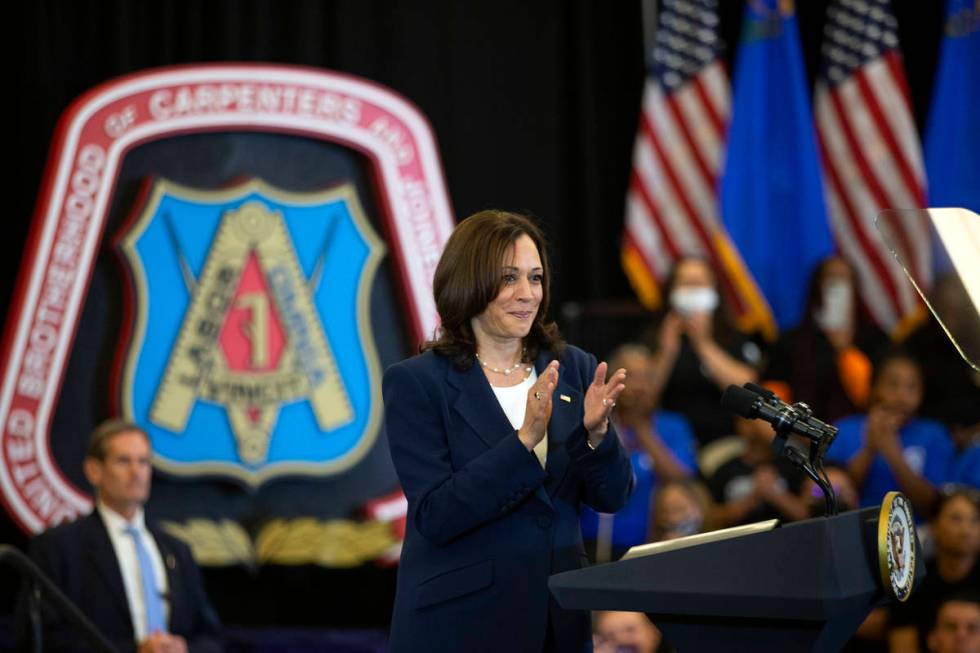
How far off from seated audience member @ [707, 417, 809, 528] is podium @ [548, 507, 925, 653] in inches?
114

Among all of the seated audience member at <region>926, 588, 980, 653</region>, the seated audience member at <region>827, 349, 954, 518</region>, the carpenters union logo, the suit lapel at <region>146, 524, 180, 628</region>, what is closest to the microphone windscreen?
the seated audience member at <region>926, 588, 980, 653</region>

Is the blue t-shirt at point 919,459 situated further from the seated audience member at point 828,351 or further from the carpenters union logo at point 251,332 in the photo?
the carpenters union logo at point 251,332

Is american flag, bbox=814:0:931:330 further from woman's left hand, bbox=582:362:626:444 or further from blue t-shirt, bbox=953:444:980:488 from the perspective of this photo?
woman's left hand, bbox=582:362:626:444

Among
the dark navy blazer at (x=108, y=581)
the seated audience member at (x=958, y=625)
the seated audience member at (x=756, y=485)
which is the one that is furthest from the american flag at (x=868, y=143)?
the dark navy blazer at (x=108, y=581)

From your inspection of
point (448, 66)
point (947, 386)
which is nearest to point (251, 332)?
point (448, 66)

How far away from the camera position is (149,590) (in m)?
4.42

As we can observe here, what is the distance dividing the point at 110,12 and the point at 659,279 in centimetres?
283

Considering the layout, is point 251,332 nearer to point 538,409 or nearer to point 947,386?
point 947,386

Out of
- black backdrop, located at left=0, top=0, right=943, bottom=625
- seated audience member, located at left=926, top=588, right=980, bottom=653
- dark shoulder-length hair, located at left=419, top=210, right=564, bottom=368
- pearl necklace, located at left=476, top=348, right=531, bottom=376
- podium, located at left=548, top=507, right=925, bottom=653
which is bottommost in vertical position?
seated audience member, located at left=926, top=588, right=980, bottom=653

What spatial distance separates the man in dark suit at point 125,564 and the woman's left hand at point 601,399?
2536 mm

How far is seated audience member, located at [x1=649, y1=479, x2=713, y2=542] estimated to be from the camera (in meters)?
4.73

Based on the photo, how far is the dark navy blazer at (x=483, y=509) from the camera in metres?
2.11

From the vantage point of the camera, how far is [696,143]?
6027mm

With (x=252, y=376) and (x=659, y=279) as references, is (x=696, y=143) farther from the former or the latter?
(x=252, y=376)
